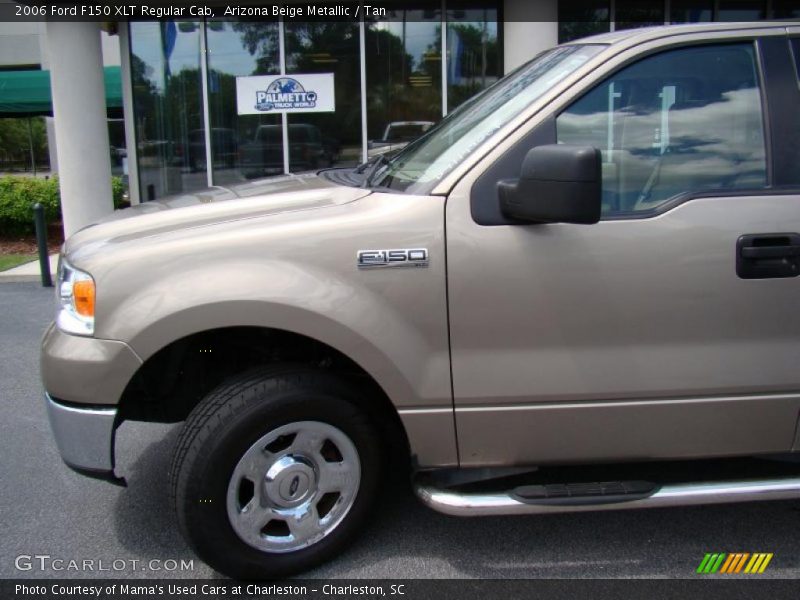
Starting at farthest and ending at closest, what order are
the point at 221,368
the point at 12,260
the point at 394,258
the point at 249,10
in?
the point at 249,10, the point at 12,260, the point at 221,368, the point at 394,258

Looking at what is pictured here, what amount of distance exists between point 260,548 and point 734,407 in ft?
6.12

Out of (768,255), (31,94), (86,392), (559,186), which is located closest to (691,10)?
(768,255)

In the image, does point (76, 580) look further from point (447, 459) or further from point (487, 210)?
point (487, 210)

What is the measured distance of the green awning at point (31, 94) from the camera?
15.0 metres

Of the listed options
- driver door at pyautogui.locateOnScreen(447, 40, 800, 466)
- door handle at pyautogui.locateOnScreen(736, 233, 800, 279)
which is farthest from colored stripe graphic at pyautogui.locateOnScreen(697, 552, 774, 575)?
door handle at pyautogui.locateOnScreen(736, 233, 800, 279)

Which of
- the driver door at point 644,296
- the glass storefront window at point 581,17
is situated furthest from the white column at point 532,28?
the driver door at point 644,296

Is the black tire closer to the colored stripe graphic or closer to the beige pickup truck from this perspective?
the beige pickup truck

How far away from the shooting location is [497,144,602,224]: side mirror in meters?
2.31

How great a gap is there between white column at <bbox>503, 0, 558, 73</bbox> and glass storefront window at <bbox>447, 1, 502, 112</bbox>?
0.67m

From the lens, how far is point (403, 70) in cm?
1105

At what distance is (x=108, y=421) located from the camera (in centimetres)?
266

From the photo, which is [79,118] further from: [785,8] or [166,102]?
[785,8]

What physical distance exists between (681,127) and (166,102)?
394 inches

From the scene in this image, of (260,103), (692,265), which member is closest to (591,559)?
(692,265)
